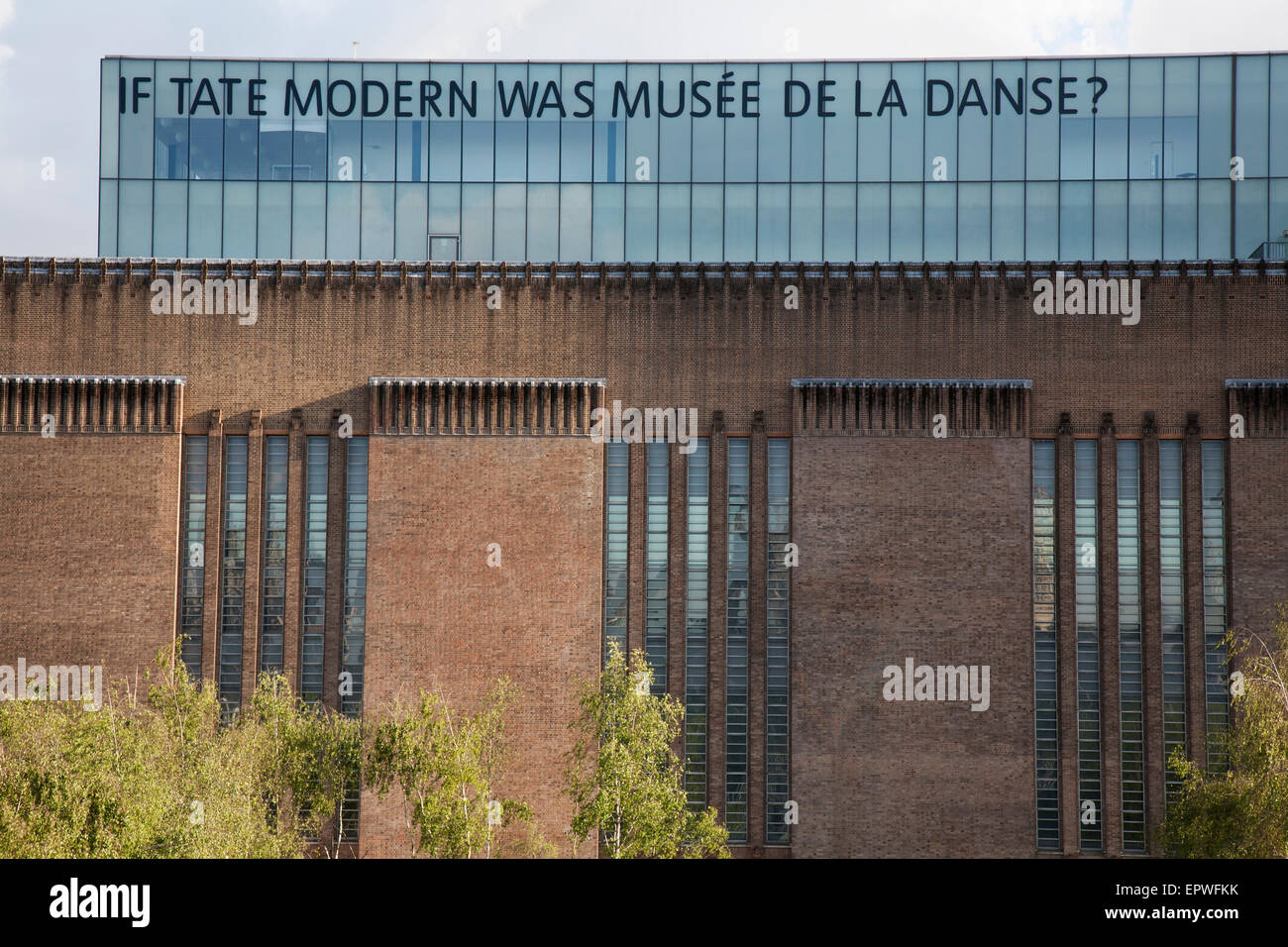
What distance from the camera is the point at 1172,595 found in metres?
37.6

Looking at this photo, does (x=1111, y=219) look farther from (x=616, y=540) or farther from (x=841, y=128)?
(x=616, y=540)

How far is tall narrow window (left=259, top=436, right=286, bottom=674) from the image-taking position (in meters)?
38.0

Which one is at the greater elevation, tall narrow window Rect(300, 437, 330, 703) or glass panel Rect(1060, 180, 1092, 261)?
glass panel Rect(1060, 180, 1092, 261)

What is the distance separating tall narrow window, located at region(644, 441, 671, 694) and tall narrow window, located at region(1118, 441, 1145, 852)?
12692 millimetres

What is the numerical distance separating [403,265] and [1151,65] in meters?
25.9

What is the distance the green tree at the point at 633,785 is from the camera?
3008 cm

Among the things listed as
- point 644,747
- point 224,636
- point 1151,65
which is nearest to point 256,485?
point 224,636

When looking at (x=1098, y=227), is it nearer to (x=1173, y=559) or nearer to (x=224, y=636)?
(x=1173, y=559)

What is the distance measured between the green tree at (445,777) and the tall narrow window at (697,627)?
5206mm

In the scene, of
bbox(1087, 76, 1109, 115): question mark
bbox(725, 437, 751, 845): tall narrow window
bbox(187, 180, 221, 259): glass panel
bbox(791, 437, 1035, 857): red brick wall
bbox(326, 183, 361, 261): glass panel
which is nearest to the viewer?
bbox(791, 437, 1035, 857): red brick wall

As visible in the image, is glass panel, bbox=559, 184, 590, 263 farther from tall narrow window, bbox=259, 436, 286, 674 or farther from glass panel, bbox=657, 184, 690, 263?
tall narrow window, bbox=259, 436, 286, 674
